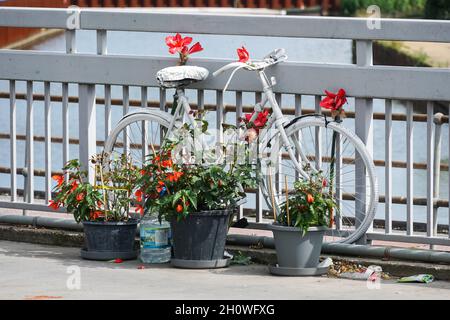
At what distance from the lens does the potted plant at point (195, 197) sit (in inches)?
292

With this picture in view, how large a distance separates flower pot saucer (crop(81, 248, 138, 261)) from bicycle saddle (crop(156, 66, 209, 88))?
1.02 m

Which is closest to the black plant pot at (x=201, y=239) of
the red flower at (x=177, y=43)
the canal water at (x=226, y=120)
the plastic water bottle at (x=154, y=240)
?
the plastic water bottle at (x=154, y=240)

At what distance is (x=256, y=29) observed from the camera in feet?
25.6

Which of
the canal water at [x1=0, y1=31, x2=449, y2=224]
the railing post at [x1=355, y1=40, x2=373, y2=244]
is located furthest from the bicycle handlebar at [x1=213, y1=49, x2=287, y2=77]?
the canal water at [x1=0, y1=31, x2=449, y2=224]

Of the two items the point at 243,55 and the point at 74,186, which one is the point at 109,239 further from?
the point at 243,55

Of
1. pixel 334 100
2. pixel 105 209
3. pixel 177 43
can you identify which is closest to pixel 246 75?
pixel 177 43

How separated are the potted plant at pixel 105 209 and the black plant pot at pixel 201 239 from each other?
0.41m

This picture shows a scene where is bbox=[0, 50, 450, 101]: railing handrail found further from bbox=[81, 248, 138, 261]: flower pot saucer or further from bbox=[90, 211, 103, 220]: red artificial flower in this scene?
bbox=[81, 248, 138, 261]: flower pot saucer

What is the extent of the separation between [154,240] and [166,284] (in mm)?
652

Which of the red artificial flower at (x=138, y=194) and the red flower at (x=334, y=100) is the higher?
the red flower at (x=334, y=100)

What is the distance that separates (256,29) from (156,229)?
131cm

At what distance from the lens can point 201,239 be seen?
747 centimetres

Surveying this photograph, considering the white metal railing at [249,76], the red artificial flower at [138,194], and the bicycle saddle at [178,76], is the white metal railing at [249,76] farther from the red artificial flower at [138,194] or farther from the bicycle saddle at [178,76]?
the red artificial flower at [138,194]

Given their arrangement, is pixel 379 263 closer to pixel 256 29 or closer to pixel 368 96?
pixel 368 96
